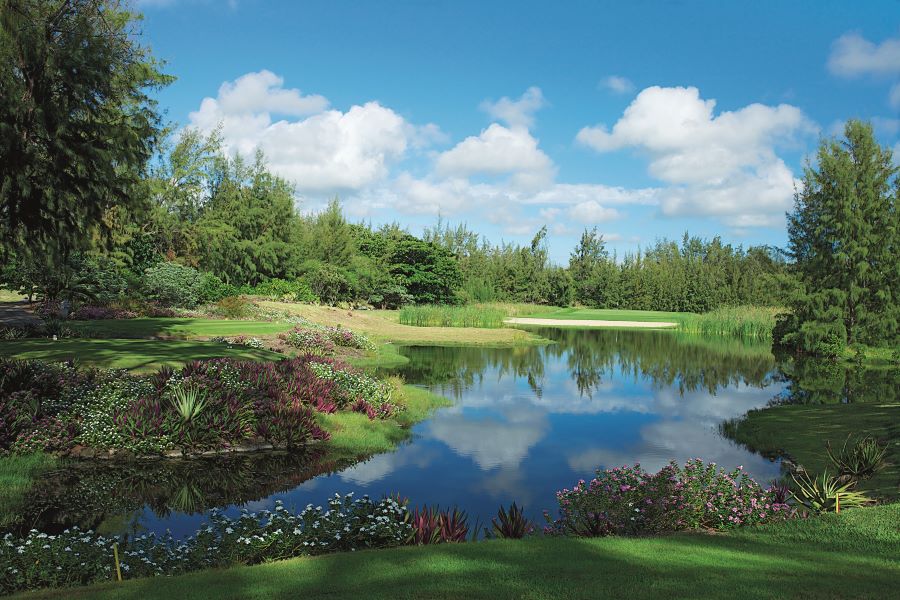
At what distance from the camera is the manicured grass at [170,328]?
21922mm

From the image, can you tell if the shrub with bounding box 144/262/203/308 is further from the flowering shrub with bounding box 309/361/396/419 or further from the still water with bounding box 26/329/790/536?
the flowering shrub with bounding box 309/361/396/419

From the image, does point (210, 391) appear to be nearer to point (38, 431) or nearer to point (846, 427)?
point (38, 431)

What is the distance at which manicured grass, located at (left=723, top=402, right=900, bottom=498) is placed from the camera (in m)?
11.2

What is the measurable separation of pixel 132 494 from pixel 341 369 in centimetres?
818

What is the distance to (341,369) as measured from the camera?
682 inches

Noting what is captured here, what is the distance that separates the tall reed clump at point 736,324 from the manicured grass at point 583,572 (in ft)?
129

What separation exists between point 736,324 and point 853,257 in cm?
1581

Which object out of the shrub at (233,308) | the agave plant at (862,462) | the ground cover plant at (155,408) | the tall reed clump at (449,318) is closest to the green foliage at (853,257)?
the tall reed clump at (449,318)

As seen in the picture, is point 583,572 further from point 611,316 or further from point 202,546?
point 611,316

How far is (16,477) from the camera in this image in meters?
9.38

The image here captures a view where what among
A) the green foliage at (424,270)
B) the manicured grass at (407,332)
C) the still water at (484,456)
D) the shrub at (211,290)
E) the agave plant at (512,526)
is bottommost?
the still water at (484,456)

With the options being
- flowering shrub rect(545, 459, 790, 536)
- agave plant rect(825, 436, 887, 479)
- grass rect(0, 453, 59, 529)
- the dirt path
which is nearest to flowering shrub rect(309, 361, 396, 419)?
grass rect(0, 453, 59, 529)

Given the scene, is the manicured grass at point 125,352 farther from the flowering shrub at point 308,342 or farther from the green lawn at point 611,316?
the green lawn at point 611,316

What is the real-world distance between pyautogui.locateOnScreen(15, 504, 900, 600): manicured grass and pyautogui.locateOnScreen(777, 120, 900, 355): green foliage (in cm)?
2759
